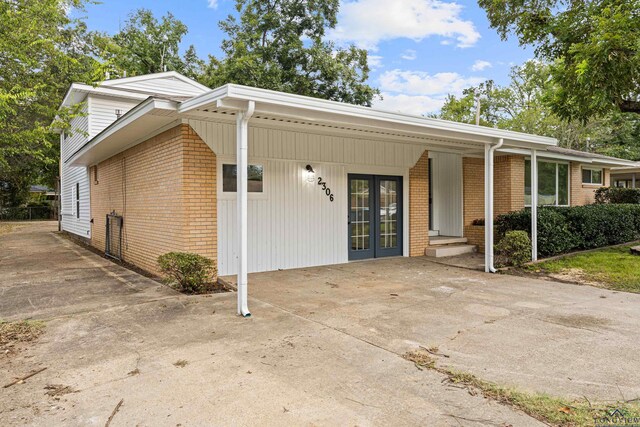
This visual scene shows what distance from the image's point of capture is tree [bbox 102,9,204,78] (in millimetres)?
26234

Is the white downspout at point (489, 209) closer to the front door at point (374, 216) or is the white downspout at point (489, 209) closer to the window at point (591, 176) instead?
the front door at point (374, 216)

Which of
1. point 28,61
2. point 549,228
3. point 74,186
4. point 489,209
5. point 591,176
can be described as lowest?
point 549,228

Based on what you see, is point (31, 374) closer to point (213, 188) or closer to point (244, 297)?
point (244, 297)

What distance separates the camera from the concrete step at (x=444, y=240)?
10.7m

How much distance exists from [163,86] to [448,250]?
1172 centimetres

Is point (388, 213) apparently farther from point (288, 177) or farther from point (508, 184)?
point (508, 184)

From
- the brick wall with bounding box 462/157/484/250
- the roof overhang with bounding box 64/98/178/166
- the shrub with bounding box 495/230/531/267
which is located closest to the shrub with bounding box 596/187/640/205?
the brick wall with bounding box 462/157/484/250

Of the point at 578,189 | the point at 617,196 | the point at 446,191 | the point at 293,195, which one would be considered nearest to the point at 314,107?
the point at 293,195

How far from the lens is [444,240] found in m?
10.9

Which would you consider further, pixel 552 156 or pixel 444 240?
pixel 552 156

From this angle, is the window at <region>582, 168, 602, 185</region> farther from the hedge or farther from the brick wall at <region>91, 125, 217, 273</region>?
the brick wall at <region>91, 125, 217, 273</region>

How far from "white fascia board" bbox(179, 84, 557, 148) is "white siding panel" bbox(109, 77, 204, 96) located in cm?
988

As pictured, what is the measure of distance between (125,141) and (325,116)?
519cm

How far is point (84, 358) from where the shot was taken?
362 cm
